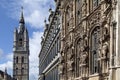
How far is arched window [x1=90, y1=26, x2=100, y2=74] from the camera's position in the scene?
1245 inches

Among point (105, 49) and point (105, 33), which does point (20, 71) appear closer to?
point (105, 33)

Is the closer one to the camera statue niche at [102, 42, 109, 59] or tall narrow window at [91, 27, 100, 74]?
statue niche at [102, 42, 109, 59]

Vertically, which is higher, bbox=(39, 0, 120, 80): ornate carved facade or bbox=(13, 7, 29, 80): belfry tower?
bbox=(13, 7, 29, 80): belfry tower

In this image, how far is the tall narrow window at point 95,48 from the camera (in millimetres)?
31750

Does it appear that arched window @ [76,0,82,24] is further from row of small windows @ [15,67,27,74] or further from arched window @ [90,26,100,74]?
row of small windows @ [15,67,27,74]

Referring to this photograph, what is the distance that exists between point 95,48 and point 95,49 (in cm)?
9

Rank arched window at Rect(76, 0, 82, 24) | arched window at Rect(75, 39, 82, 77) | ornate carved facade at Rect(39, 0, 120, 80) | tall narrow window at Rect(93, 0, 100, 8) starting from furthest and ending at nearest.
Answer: arched window at Rect(76, 0, 82, 24), arched window at Rect(75, 39, 82, 77), tall narrow window at Rect(93, 0, 100, 8), ornate carved facade at Rect(39, 0, 120, 80)

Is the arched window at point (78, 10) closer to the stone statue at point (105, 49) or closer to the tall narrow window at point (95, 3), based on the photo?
the tall narrow window at point (95, 3)

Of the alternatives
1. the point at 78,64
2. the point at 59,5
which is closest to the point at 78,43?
the point at 78,64

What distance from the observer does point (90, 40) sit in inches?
1324

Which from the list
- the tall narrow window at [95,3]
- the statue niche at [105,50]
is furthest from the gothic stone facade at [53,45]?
the statue niche at [105,50]

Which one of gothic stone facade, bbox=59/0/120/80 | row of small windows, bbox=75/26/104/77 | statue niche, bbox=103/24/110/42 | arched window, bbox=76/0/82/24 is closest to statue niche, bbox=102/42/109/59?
gothic stone facade, bbox=59/0/120/80

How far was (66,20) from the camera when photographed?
4519 centimetres

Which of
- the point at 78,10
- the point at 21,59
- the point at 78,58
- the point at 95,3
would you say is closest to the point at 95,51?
the point at 95,3
